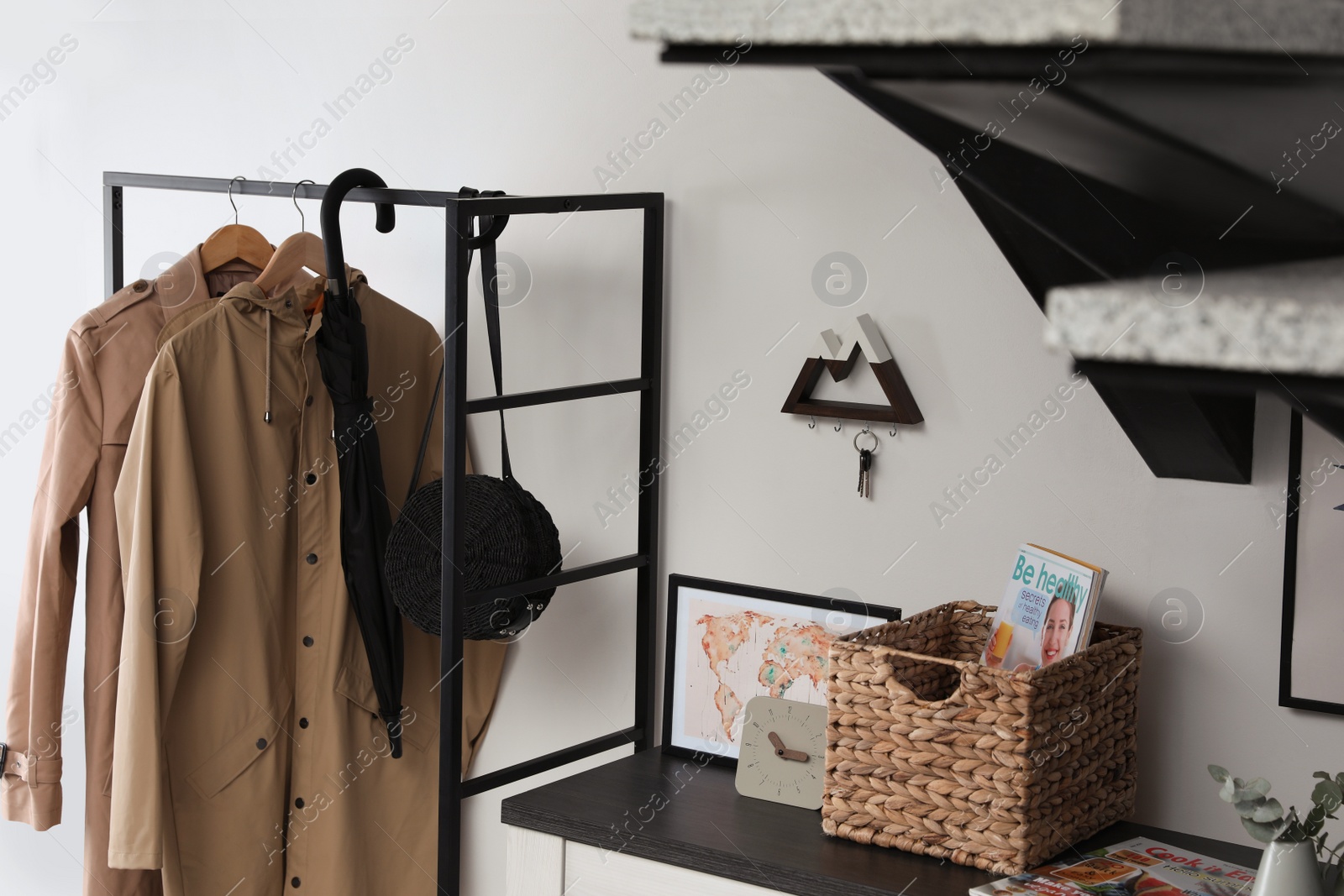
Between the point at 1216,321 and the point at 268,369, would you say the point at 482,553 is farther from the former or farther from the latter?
the point at 1216,321

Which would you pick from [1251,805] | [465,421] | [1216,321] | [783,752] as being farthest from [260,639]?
[1216,321]

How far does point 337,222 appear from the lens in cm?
173

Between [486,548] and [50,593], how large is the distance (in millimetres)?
Result: 741

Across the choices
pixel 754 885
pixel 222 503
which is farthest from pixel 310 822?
pixel 754 885

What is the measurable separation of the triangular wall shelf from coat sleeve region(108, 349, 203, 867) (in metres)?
0.88

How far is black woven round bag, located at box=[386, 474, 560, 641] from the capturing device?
1665 mm

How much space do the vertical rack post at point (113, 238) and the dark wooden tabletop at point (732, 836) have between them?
1.21 meters

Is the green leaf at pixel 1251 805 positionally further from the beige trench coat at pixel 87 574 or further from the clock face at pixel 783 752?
the beige trench coat at pixel 87 574

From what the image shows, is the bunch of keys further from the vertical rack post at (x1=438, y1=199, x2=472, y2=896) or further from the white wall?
the vertical rack post at (x1=438, y1=199, x2=472, y2=896)

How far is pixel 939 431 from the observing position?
5.32ft

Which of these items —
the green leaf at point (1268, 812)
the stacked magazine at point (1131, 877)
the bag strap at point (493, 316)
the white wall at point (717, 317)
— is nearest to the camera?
the green leaf at point (1268, 812)

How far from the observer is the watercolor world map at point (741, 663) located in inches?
65.5

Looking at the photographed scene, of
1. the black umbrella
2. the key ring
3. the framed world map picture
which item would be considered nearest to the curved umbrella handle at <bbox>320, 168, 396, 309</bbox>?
the black umbrella

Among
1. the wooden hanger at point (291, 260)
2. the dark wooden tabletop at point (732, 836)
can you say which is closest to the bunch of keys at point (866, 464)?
the dark wooden tabletop at point (732, 836)
